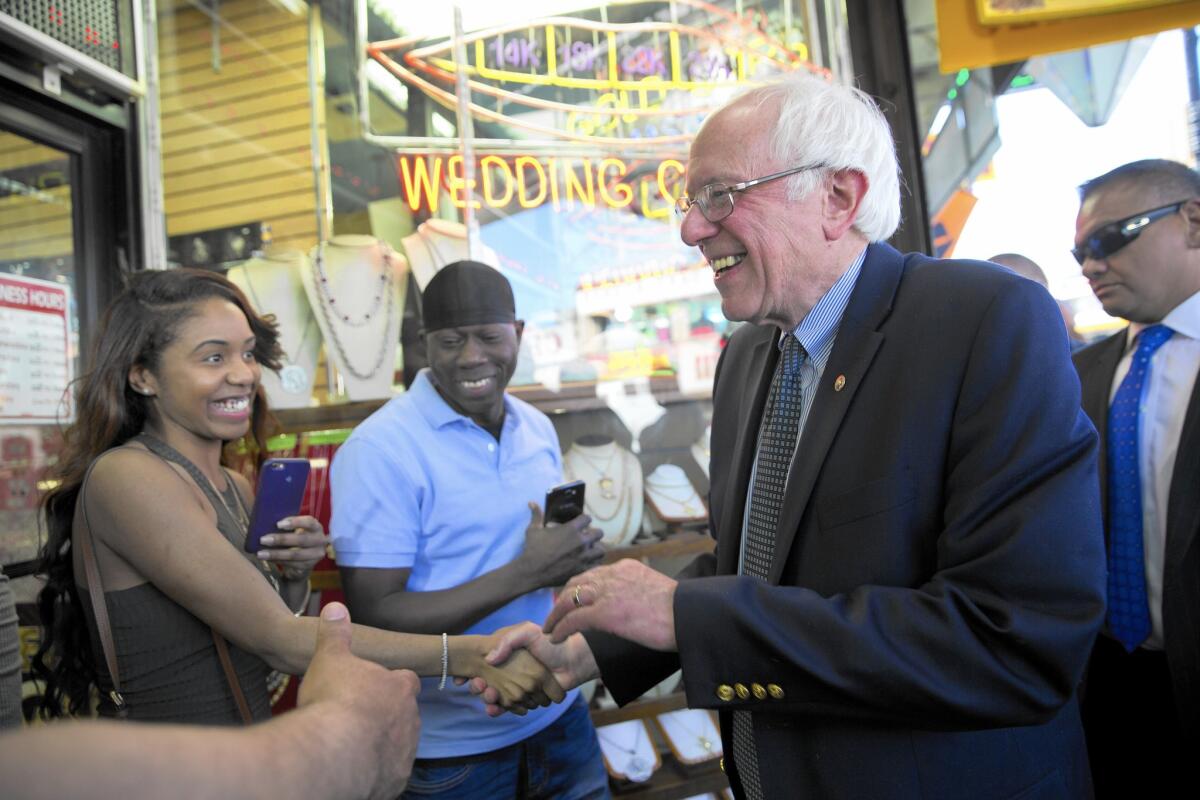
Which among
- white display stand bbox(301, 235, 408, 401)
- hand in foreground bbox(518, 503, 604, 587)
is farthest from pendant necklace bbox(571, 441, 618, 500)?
hand in foreground bbox(518, 503, 604, 587)

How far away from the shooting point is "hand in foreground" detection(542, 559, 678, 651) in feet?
3.75

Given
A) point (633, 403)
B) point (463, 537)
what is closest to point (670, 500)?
point (633, 403)

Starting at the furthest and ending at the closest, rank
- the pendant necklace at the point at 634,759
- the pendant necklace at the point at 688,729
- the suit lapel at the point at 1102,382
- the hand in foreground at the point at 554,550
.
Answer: the pendant necklace at the point at 688,729, the pendant necklace at the point at 634,759, the suit lapel at the point at 1102,382, the hand in foreground at the point at 554,550

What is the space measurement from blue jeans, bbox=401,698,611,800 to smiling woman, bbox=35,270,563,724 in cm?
28

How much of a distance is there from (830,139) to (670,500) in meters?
1.80

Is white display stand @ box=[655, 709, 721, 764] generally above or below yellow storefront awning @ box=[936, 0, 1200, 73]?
below

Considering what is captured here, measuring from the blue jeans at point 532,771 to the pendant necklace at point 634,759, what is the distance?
0.69m

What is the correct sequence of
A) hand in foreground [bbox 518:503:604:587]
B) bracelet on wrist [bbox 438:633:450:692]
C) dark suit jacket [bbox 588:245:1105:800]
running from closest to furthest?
dark suit jacket [bbox 588:245:1105:800] < bracelet on wrist [bbox 438:633:450:692] < hand in foreground [bbox 518:503:604:587]

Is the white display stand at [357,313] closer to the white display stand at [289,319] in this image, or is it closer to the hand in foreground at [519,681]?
the white display stand at [289,319]

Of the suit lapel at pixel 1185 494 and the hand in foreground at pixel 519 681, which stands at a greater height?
the suit lapel at pixel 1185 494

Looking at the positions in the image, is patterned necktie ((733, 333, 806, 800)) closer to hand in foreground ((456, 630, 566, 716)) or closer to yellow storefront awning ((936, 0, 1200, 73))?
hand in foreground ((456, 630, 566, 716))

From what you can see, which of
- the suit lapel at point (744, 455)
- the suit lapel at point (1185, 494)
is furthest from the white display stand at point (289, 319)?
the suit lapel at point (1185, 494)

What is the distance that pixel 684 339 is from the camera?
315cm

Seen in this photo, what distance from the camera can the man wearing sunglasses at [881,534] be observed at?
103 centimetres
